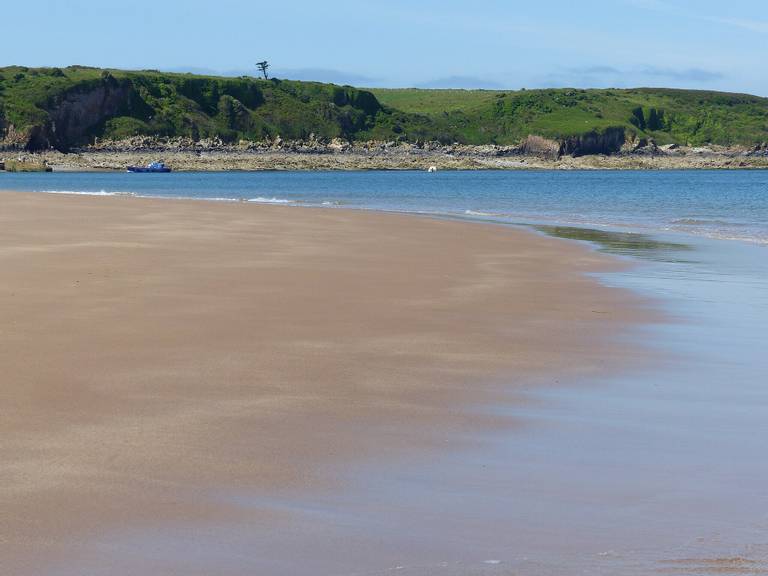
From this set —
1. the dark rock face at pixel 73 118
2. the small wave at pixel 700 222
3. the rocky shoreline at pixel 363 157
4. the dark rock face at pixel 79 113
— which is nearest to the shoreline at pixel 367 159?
the rocky shoreline at pixel 363 157

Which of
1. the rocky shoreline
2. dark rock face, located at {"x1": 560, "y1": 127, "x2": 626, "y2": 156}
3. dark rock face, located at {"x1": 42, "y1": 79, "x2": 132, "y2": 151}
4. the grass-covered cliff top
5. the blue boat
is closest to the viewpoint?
the blue boat

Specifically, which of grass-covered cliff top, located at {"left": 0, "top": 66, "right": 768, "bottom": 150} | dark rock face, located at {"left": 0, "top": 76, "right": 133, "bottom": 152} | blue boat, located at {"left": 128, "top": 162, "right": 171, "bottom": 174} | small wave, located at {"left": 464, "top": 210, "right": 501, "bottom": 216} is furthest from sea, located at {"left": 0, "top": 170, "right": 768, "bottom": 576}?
grass-covered cliff top, located at {"left": 0, "top": 66, "right": 768, "bottom": 150}

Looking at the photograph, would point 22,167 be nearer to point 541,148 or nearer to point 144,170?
point 144,170

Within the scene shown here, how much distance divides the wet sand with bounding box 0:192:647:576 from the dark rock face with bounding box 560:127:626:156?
6897 inches

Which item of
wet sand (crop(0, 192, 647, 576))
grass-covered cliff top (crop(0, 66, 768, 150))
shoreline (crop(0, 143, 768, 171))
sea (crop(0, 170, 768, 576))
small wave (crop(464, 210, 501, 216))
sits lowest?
shoreline (crop(0, 143, 768, 171))

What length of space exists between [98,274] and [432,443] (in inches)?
364

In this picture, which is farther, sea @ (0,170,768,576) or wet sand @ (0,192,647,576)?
wet sand @ (0,192,647,576)

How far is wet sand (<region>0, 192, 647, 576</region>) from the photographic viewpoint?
5.46m

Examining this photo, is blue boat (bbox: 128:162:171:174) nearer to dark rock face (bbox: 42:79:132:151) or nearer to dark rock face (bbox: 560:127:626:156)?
dark rock face (bbox: 42:79:132:151)

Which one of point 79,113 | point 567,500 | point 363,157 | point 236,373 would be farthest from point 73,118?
point 567,500

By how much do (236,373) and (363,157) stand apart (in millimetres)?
157391

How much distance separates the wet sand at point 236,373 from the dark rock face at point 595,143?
175 meters

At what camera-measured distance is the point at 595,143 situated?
192 meters

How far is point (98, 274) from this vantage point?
1499cm
